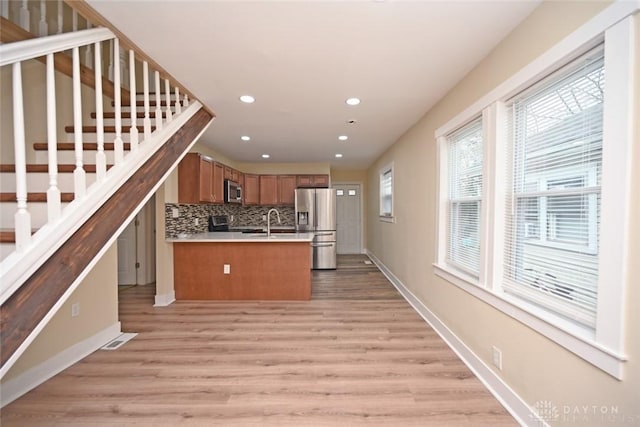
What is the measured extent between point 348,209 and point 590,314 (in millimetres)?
6419

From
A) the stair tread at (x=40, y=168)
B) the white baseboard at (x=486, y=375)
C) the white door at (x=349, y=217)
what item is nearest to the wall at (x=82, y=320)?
the stair tread at (x=40, y=168)

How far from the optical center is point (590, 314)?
1292 mm

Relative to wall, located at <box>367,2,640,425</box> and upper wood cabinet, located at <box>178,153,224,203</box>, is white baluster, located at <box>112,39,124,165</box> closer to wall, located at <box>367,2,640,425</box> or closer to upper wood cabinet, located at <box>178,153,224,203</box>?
upper wood cabinet, located at <box>178,153,224,203</box>

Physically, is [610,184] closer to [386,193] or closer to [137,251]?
[386,193]

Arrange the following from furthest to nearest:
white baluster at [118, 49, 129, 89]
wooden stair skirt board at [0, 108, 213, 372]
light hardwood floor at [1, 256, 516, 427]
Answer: white baluster at [118, 49, 129, 89]
light hardwood floor at [1, 256, 516, 427]
wooden stair skirt board at [0, 108, 213, 372]

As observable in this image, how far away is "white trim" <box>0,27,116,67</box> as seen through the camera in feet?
3.66

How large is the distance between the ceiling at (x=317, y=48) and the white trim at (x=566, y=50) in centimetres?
31

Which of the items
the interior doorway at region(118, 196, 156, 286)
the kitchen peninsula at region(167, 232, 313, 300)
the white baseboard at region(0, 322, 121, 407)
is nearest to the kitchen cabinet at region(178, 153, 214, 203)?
Result: the kitchen peninsula at region(167, 232, 313, 300)

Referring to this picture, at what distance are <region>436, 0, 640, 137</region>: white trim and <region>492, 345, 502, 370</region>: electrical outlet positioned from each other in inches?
66.2

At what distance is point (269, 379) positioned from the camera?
203 cm

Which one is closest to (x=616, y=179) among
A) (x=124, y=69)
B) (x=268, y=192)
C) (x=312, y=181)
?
(x=124, y=69)

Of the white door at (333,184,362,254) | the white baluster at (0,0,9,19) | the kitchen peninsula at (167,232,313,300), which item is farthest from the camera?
the white door at (333,184,362,254)

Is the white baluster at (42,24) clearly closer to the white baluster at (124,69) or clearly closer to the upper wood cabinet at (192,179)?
the white baluster at (124,69)

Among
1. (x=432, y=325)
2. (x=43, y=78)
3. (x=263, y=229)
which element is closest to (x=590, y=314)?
(x=432, y=325)
